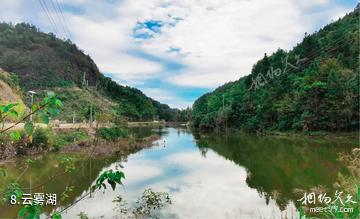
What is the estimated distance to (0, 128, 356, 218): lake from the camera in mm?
8109

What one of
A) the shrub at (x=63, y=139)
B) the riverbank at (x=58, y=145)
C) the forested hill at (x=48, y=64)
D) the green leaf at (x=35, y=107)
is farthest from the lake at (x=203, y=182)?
the forested hill at (x=48, y=64)

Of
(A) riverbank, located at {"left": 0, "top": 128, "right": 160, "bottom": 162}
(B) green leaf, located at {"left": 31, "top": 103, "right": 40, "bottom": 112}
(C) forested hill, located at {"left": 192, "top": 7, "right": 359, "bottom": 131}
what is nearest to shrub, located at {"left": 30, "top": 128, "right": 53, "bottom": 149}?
(A) riverbank, located at {"left": 0, "top": 128, "right": 160, "bottom": 162}

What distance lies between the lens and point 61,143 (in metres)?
17.9

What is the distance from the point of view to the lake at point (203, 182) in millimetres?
8109

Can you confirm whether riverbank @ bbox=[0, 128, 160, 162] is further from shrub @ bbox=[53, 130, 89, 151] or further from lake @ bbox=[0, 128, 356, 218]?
lake @ bbox=[0, 128, 356, 218]

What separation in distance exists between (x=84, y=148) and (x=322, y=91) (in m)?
24.6

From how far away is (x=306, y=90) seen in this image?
33906 millimetres

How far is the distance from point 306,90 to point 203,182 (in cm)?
2550

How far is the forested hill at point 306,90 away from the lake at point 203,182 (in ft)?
49.1

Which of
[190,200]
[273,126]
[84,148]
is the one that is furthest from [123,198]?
[273,126]

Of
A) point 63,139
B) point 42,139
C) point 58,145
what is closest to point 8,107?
point 42,139

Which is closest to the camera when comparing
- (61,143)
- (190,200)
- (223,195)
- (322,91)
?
(190,200)

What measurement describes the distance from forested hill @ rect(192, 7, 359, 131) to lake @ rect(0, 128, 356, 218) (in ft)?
49.1

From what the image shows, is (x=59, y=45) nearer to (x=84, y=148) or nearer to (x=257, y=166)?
(x=84, y=148)
